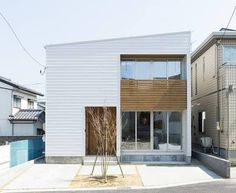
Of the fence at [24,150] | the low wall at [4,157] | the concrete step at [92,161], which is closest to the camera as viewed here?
the low wall at [4,157]

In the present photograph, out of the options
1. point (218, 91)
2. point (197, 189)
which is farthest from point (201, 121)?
point (197, 189)

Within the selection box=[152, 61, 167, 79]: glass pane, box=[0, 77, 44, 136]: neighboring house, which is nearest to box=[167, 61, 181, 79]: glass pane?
box=[152, 61, 167, 79]: glass pane

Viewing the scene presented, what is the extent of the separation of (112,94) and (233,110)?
234 inches

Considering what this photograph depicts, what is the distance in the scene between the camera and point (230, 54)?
20781 mm

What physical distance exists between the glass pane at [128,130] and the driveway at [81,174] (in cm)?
186

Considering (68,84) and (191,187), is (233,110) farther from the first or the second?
(68,84)

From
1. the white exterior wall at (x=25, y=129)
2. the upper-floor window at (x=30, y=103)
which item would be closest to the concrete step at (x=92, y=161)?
the white exterior wall at (x=25, y=129)

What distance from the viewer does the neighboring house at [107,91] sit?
65.3 feet

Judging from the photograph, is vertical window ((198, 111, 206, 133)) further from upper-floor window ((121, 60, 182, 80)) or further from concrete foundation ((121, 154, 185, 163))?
concrete foundation ((121, 154, 185, 163))

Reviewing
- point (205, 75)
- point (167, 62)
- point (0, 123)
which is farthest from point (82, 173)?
point (0, 123)

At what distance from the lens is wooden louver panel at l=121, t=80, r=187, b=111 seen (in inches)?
789

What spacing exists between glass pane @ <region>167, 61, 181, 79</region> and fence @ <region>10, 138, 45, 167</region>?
7914mm

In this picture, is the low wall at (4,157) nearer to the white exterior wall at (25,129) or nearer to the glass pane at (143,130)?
the glass pane at (143,130)

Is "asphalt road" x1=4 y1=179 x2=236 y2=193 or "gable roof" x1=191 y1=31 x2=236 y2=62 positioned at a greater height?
"gable roof" x1=191 y1=31 x2=236 y2=62
